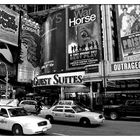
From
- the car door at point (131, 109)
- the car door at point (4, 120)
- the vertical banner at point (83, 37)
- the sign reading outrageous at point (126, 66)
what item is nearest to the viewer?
the car door at point (4, 120)

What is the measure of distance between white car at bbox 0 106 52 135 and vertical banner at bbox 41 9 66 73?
119ft

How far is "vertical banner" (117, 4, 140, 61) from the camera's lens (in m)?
40.2

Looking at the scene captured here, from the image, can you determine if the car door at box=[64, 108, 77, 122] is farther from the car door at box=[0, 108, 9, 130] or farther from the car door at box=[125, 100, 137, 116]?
the car door at box=[125, 100, 137, 116]

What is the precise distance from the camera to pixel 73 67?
4716cm

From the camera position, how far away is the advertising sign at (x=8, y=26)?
57.9 m

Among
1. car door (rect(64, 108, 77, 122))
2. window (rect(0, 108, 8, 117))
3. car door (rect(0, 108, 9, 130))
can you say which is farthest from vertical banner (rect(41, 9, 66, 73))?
car door (rect(0, 108, 9, 130))

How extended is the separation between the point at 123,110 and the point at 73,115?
599 centimetres

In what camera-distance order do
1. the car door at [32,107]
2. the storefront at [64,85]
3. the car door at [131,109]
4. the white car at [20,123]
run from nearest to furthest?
the white car at [20,123] → the car door at [131,109] → the car door at [32,107] → the storefront at [64,85]

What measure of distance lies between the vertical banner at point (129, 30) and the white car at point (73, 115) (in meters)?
25.1

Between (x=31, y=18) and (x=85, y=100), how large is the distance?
34.9 m

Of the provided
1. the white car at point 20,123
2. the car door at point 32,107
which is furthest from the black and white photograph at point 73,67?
the car door at point 32,107

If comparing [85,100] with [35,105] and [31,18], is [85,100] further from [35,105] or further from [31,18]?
[31,18]

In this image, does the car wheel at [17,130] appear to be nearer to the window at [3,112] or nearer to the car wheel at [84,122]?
the window at [3,112]
